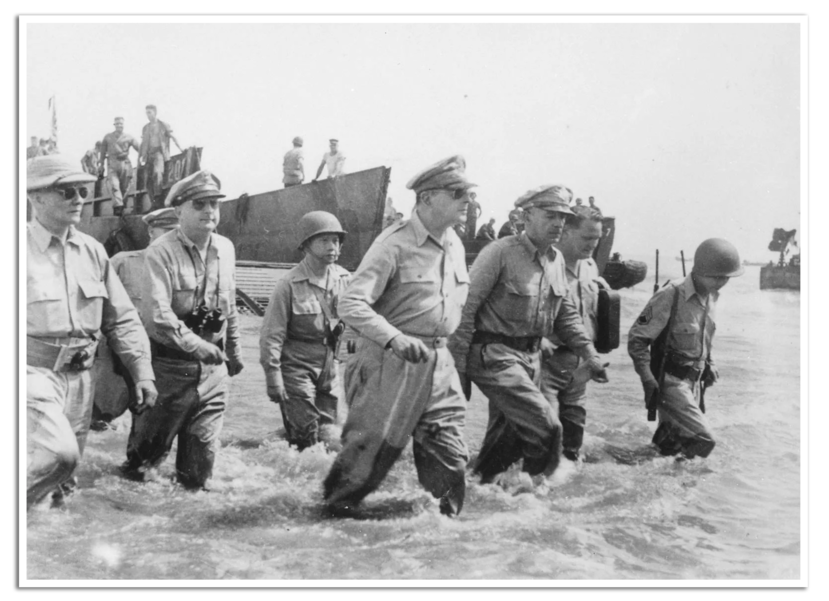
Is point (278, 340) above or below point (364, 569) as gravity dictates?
above

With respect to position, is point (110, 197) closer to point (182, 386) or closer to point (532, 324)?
point (182, 386)

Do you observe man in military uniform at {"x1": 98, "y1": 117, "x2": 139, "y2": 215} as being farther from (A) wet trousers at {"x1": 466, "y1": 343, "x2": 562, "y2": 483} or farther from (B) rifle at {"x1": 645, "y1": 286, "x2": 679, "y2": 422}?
(B) rifle at {"x1": 645, "y1": 286, "x2": 679, "y2": 422}

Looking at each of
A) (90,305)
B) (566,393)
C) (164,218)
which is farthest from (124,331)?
(566,393)

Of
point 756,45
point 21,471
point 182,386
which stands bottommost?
point 21,471

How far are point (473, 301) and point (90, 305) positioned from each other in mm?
2170

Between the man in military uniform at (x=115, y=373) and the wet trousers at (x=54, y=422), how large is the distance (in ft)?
0.91

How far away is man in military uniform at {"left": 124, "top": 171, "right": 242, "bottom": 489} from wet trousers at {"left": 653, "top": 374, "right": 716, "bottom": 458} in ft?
9.60

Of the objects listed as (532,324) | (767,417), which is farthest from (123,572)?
(767,417)

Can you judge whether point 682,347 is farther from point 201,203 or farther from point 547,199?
point 201,203

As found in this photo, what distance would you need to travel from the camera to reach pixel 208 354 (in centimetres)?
586

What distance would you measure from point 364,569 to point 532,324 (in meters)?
1.72

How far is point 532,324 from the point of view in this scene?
20.2ft

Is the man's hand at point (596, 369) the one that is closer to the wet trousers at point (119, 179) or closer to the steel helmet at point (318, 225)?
the steel helmet at point (318, 225)

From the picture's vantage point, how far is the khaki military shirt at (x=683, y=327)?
689 centimetres
